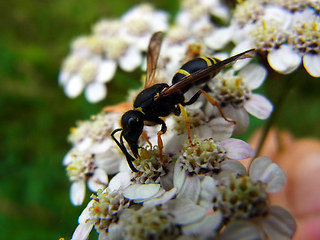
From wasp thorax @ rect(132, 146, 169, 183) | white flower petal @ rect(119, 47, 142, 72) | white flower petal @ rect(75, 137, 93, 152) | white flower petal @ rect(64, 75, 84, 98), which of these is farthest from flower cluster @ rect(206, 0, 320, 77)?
white flower petal @ rect(64, 75, 84, 98)

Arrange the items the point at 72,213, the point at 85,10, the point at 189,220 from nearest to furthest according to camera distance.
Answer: the point at 189,220
the point at 72,213
the point at 85,10

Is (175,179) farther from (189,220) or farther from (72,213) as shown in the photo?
(72,213)

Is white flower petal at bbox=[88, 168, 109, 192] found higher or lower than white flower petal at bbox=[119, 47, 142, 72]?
lower

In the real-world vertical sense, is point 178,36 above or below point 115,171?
above

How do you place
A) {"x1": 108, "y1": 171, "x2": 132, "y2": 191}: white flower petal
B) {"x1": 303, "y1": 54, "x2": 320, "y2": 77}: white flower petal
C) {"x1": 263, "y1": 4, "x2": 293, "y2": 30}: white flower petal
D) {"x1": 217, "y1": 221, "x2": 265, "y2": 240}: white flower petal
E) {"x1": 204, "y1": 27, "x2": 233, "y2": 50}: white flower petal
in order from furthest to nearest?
{"x1": 204, "y1": 27, "x2": 233, "y2": 50}: white flower petal, {"x1": 263, "y1": 4, "x2": 293, "y2": 30}: white flower petal, {"x1": 303, "y1": 54, "x2": 320, "y2": 77}: white flower petal, {"x1": 108, "y1": 171, "x2": 132, "y2": 191}: white flower petal, {"x1": 217, "y1": 221, "x2": 265, "y2": 240}: white flower petal

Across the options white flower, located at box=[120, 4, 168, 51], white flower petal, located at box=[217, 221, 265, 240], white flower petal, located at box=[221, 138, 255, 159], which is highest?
white flower, located at box=[120, 4, 168, 51]

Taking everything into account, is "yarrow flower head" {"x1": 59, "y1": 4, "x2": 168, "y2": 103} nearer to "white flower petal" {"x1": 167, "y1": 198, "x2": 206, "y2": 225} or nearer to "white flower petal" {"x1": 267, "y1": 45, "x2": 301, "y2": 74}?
"white flower petal" {"x1": 267, "y1": 45, "x2": 301, "y2": 74}

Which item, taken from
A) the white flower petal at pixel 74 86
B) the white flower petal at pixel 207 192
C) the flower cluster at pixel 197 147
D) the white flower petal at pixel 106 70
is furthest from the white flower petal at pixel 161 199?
the white flower petal at pixel 74 86

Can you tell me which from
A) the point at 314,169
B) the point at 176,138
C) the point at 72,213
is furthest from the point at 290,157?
the point at 72,213
